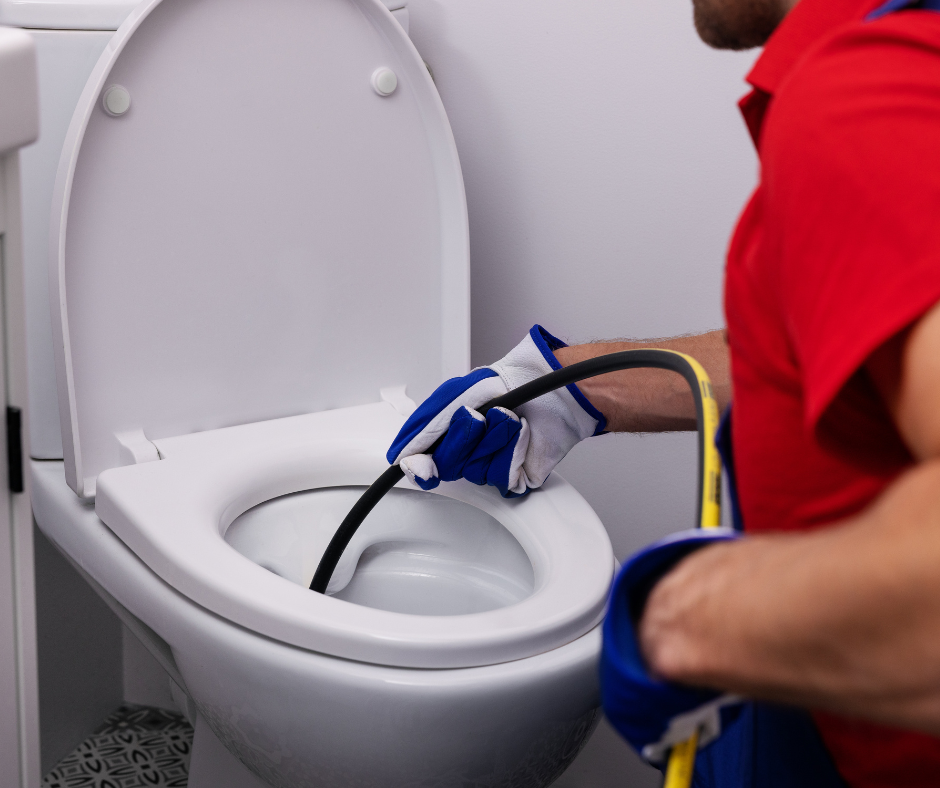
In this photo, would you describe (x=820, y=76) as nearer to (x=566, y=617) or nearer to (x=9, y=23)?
(x=566, y=617)

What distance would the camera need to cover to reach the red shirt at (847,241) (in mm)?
284

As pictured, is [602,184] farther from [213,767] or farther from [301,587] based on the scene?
[213,767]

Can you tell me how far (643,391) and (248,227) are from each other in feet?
1.39

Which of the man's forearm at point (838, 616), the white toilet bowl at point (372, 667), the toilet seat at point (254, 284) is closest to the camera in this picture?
the man's forearm at point (838, 616)

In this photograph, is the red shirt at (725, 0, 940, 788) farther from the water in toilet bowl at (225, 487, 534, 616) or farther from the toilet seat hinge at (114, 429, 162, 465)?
the toilet seat hinge at (114, 429, 162, 465)

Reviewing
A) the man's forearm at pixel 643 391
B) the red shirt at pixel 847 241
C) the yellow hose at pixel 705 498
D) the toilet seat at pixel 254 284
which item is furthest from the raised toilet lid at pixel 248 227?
the red shirt at pixel 847 241

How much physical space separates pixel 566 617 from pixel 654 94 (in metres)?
0.64

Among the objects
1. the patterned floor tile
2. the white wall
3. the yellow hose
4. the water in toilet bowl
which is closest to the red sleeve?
the yellow hose

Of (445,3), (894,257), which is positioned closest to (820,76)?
(894,257)

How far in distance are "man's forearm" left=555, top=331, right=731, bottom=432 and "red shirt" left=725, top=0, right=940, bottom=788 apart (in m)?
0.44

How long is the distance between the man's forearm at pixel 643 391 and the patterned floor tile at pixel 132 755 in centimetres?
71

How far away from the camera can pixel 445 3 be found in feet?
3.79

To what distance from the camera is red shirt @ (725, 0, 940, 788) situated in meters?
0.28

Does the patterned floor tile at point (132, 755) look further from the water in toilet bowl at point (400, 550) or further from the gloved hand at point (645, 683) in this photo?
the gloved hand at point (645, 683)
